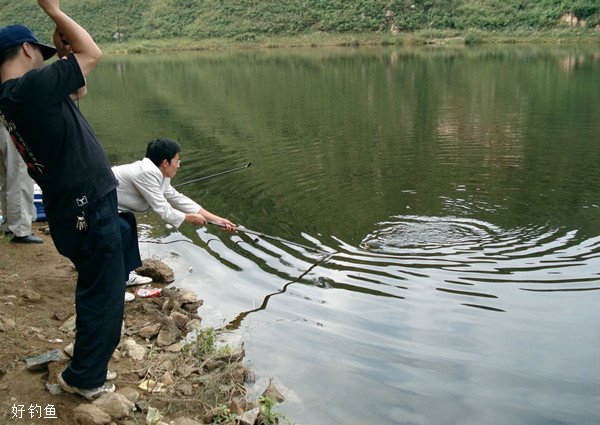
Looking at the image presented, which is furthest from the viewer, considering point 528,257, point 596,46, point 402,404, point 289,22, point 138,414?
point 289,22

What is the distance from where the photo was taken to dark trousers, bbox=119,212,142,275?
17.1ft

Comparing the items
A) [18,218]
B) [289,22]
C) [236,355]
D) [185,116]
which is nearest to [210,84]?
[185,116]

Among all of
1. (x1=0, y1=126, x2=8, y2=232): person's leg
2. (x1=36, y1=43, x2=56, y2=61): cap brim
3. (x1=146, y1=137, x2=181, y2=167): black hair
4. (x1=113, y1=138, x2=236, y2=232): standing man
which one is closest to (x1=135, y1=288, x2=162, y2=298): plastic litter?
(x1=113, y1=138, x2=236, y2=232): standing man

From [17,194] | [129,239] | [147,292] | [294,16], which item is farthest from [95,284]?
[294,16]

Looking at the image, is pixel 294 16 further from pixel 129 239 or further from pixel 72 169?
pixel 72 169

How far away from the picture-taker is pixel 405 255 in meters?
7.36

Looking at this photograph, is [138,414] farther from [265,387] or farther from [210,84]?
[210,84]

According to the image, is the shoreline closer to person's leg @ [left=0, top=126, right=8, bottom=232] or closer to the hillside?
the hillside

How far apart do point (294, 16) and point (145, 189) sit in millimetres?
57941

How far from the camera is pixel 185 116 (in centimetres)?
2069

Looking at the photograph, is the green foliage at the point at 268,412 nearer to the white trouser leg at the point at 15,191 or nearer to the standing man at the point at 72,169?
the standing man at the point at 72,169

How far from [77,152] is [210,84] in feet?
92.9

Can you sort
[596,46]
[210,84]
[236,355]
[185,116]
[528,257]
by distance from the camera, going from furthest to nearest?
[596,46] < [210,84] < [185,116] < [528,257] < [236,355]

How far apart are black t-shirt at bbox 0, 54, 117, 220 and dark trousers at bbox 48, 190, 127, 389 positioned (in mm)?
105
